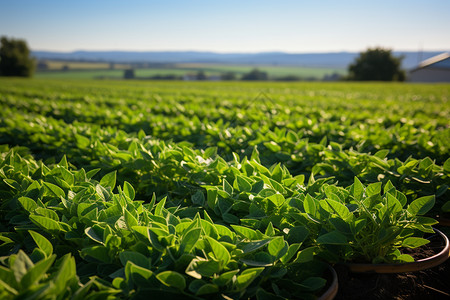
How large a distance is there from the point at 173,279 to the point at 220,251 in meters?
0.23

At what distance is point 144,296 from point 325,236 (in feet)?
2.93

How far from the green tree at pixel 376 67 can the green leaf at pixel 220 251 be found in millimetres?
77024

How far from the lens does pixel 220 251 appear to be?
1335 mm

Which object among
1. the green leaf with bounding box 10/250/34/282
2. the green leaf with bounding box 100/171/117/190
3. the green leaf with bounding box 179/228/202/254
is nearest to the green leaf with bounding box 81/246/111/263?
the green leaf with bounding box 10/250/34/282

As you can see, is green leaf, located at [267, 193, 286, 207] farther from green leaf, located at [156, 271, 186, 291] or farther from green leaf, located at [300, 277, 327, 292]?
Result: green leaf, located at [156, 271, 186, 291]

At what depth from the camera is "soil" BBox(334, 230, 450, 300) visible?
1693 millimetres

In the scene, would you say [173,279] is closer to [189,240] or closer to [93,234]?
[189,240]

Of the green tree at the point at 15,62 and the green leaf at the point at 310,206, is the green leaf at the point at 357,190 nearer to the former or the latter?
the green leaf at the point at 310,206

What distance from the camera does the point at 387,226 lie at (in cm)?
167

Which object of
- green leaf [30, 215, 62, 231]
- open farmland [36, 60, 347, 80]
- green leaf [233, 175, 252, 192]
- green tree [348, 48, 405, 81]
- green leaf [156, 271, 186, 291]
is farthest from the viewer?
open farmland [36, 60, 347, 80]

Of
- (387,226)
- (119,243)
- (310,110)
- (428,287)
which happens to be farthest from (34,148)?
(310,110)

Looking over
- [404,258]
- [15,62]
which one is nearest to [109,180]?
[404,258]

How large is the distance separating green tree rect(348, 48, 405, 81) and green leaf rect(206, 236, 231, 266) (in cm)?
7702

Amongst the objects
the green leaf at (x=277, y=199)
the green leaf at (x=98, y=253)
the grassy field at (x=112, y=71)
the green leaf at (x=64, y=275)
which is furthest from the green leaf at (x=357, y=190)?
the grassy field at (x=112, y=71)
